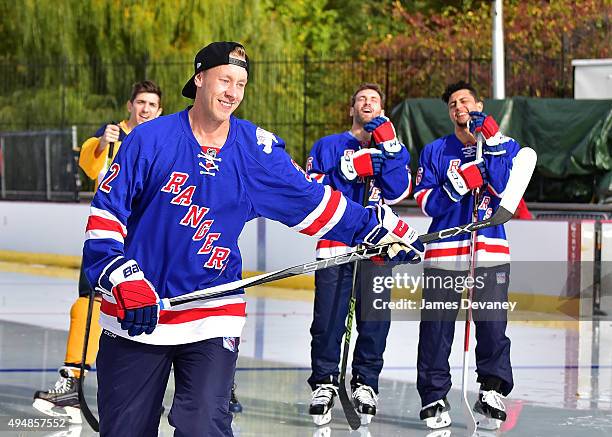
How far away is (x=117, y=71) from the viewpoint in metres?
23.8

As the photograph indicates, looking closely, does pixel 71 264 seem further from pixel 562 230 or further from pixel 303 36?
pixel 303 36

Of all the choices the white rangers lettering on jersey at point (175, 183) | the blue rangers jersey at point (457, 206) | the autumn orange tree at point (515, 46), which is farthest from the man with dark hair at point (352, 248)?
the autumn orange tree at point (515, 46)

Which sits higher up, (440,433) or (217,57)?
(217,57)

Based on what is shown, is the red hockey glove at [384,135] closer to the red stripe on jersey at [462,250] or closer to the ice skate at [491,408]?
the red stripe on jersey at [462,250]

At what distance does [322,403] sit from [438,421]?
0.60 metres

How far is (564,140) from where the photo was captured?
667 inches

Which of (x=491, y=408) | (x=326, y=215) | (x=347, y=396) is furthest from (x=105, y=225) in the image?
(x=491, y=408)

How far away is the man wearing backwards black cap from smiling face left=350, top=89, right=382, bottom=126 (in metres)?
2.66

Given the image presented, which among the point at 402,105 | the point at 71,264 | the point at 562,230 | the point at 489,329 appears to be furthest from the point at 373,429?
the point at 402,105

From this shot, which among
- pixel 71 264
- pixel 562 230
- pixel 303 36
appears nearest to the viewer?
pixel 562 230

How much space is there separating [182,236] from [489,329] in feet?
9.92

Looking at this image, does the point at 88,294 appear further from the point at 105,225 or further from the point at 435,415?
the point at 105,225

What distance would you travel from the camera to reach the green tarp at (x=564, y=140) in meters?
16.7

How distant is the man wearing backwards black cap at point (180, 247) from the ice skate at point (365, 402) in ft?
8.53
